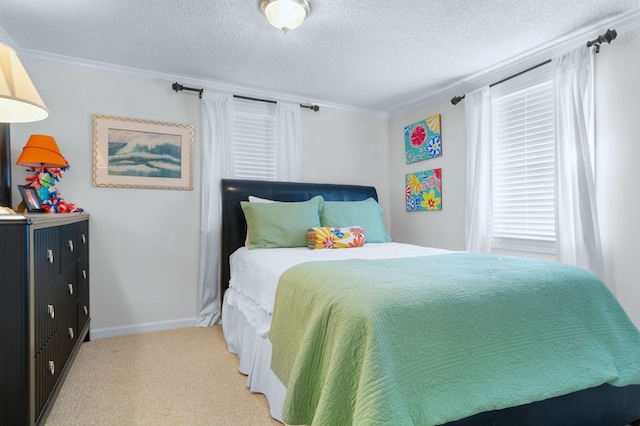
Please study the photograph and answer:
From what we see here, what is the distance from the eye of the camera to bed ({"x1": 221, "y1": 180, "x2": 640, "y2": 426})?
131 cm

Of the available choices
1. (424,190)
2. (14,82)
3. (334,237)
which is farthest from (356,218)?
(14,82)

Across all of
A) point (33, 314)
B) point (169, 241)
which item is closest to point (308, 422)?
point (33, 314)

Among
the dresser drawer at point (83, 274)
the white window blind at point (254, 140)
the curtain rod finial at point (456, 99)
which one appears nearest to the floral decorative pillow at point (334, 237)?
the white window blind at point (254, 140)

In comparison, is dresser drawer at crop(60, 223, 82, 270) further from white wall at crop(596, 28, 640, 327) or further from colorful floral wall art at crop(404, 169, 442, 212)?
white wall at crop(596, 28, 640, 327)

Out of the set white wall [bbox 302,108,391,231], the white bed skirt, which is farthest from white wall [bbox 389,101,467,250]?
the white bed skirt

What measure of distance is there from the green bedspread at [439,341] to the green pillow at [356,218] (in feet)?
4.90

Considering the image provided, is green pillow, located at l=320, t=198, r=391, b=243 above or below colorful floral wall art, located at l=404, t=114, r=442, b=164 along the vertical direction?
below

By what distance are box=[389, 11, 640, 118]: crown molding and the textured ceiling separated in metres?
0.04

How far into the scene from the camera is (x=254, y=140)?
11.5 ft

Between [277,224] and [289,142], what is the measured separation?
1140 mm

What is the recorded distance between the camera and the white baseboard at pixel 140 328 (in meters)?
2.88

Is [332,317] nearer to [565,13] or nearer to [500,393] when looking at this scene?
[500,393]

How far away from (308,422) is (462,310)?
2.37 feet

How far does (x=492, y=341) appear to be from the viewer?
50.0 inches
